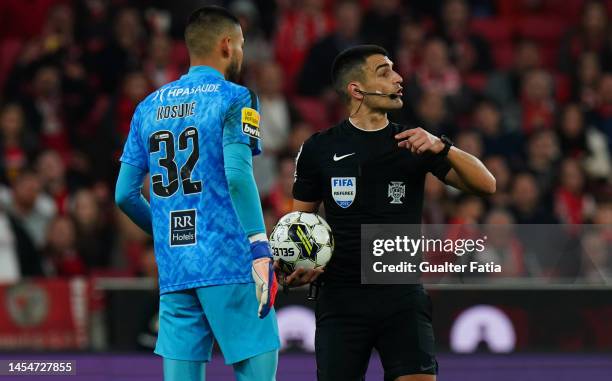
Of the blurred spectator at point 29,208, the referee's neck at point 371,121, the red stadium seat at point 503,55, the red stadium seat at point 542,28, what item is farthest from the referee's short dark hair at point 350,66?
the red stadium seat at point 542,28

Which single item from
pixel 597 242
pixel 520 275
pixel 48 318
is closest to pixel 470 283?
pixel 520 275

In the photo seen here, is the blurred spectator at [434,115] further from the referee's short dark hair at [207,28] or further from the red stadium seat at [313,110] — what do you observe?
the referee's short dark hair at [207,28]

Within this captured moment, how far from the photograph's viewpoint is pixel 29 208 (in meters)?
11.3

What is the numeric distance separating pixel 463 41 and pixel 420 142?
865 centimetres

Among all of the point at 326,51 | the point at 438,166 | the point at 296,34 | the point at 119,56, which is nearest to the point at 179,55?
the point at 119,56

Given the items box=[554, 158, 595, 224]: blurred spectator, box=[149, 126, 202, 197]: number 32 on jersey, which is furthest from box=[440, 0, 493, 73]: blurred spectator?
box=[149, 126, 202, 197]: number 32 on jersey

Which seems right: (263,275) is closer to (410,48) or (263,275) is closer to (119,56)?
(119,56)

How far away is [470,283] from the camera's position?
9406mm

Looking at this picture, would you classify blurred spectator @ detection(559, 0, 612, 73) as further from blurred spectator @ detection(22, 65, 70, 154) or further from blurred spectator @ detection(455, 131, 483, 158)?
blurred spectator @ detection(22, 65, 70, 154)

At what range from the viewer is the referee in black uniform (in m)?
5.88

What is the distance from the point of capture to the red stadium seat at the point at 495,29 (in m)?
15.3

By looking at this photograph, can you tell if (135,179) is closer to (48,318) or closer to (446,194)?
(48,318)

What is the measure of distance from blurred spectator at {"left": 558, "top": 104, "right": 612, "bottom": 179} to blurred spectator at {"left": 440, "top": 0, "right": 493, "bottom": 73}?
1613 mm

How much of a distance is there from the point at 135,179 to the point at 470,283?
421 centimetres
